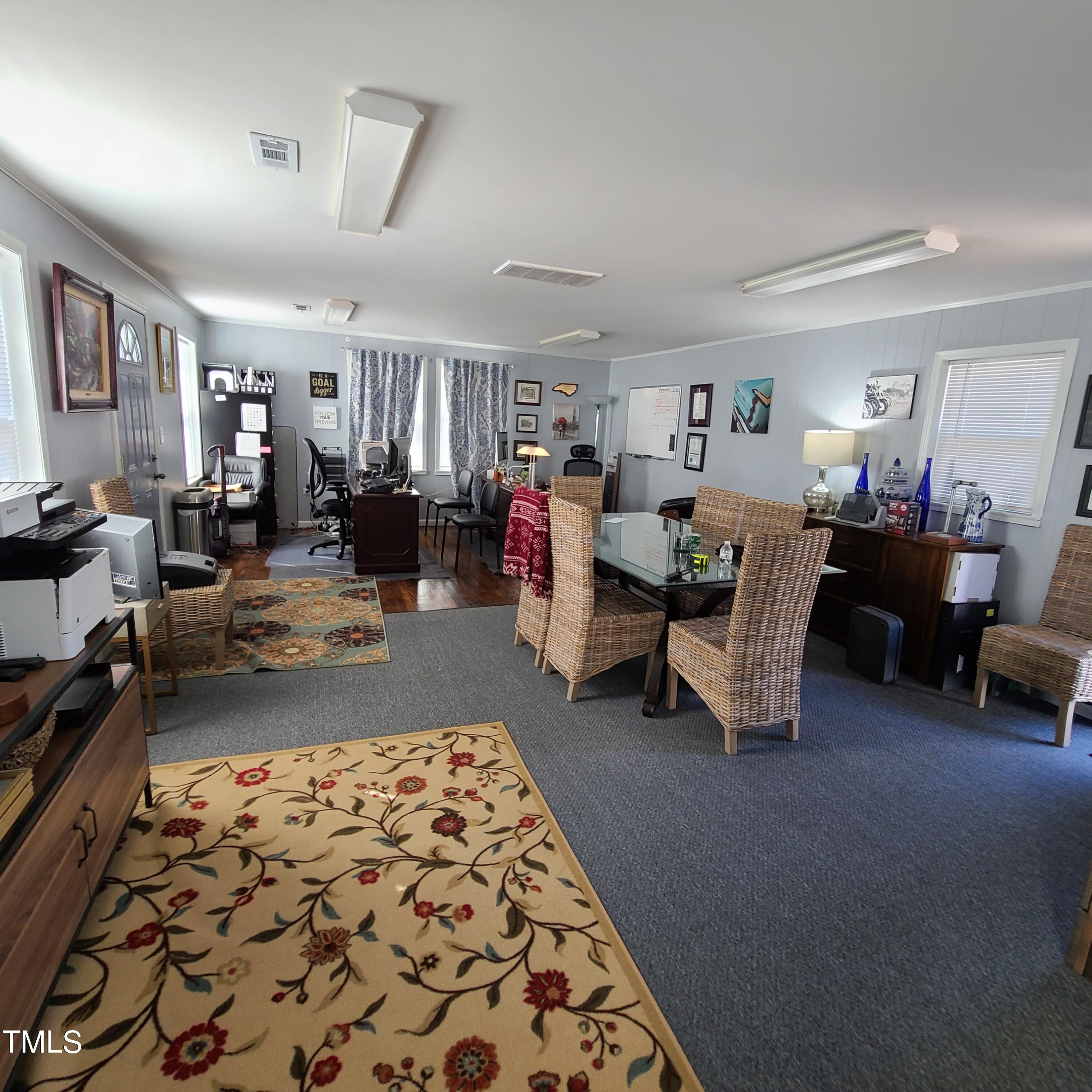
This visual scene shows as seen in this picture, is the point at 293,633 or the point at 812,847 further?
the point at 293,633

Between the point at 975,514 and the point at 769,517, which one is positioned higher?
the point at 975,514

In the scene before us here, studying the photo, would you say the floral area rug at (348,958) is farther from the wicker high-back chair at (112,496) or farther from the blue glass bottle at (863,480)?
the blue glass bottle at (863,480)

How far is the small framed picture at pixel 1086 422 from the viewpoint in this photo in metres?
3.18

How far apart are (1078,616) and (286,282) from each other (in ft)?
18.4

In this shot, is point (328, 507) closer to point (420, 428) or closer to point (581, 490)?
point (420, 428)

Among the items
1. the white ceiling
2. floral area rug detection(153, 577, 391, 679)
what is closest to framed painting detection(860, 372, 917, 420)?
the white ceiling

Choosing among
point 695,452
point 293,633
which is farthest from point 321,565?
point 695,452

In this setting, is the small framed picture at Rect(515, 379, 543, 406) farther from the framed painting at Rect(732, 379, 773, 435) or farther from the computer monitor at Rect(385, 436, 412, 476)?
the framed painting at Rect(732, 379, 773, 435)

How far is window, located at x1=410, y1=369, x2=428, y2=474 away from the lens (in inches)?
291

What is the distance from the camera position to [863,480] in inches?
170

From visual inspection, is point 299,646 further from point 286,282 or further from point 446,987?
point 286,282

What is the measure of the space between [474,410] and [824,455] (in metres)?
4.63

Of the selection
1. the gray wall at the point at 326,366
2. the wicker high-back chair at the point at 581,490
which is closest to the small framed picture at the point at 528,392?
the gray wall at the point at 326,366

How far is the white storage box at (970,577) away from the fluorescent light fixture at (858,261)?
1.70 meters
